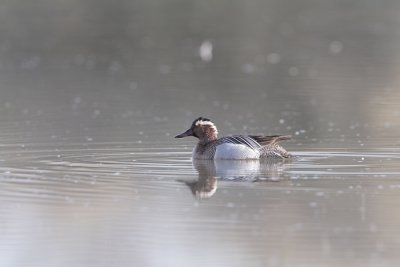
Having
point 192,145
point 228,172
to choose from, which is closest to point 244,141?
point 228,172

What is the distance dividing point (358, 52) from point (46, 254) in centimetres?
1794

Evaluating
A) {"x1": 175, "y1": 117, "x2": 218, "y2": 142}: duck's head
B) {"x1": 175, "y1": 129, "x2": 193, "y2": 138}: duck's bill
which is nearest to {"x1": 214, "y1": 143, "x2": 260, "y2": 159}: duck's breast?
{"x1": 175, "y1": 117, "x2": 218, "y2": 142}: duck's head

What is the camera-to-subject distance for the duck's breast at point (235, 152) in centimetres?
1324

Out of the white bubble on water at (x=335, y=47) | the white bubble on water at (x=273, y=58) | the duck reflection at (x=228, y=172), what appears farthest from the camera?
the white bubble on water at (x=335, y=47)

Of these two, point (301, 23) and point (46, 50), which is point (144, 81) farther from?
point (301, 23)

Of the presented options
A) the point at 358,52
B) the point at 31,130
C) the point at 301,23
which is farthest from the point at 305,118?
the point at 301,23

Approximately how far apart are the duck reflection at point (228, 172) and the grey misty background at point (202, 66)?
6.08ft

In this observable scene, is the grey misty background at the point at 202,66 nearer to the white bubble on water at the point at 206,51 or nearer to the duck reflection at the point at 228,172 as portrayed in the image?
the white bubble on water at the point at 206,51

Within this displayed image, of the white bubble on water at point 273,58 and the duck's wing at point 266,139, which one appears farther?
the white bubble on water at point 273,58

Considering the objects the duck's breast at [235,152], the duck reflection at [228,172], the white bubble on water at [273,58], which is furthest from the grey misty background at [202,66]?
the duck reflection at [228,172]

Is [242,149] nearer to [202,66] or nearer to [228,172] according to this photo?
[228,172]

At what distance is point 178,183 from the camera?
11.7 meters

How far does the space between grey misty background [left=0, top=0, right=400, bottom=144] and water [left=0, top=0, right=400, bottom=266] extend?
6 cm

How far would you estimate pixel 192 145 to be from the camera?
14820 millimetres
